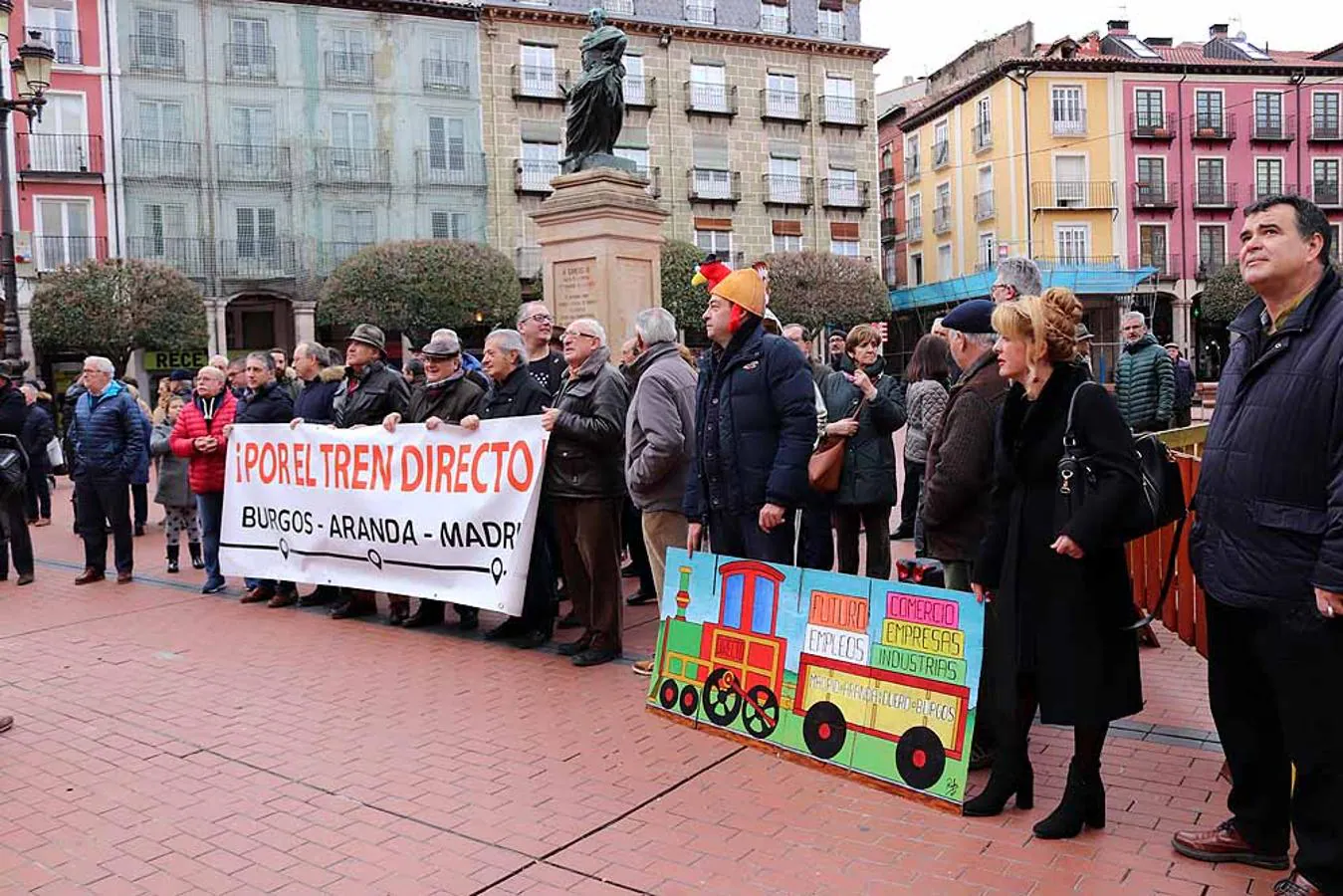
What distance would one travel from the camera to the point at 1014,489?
3.98 meters

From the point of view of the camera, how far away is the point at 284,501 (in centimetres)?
819

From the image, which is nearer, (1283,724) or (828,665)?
(1283,724)

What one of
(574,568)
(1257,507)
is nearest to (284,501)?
(574,568)

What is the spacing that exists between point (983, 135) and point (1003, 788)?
4514cm

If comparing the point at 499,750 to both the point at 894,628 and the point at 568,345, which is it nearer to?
the point at 894,628

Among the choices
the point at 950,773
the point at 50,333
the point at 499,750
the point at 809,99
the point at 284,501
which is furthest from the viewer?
the point at 809,99

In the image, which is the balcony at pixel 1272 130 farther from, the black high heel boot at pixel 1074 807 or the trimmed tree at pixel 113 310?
the black high heel boot at pixel 1074 807

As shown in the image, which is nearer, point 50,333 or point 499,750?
point 499,750

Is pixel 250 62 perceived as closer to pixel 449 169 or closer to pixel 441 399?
pixel 449 169

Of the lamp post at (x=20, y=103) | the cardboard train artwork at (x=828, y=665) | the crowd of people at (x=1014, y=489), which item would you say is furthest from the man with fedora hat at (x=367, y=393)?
the lamp post at (x=20, y=103)

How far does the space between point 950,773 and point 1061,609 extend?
0.80 metres

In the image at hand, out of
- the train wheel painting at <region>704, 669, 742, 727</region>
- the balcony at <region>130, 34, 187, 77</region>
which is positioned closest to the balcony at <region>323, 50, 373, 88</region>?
the balcony at <region>130, 34, 187, 77</region>

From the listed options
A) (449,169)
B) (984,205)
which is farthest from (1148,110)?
(449,169)

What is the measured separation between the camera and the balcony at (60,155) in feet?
108
